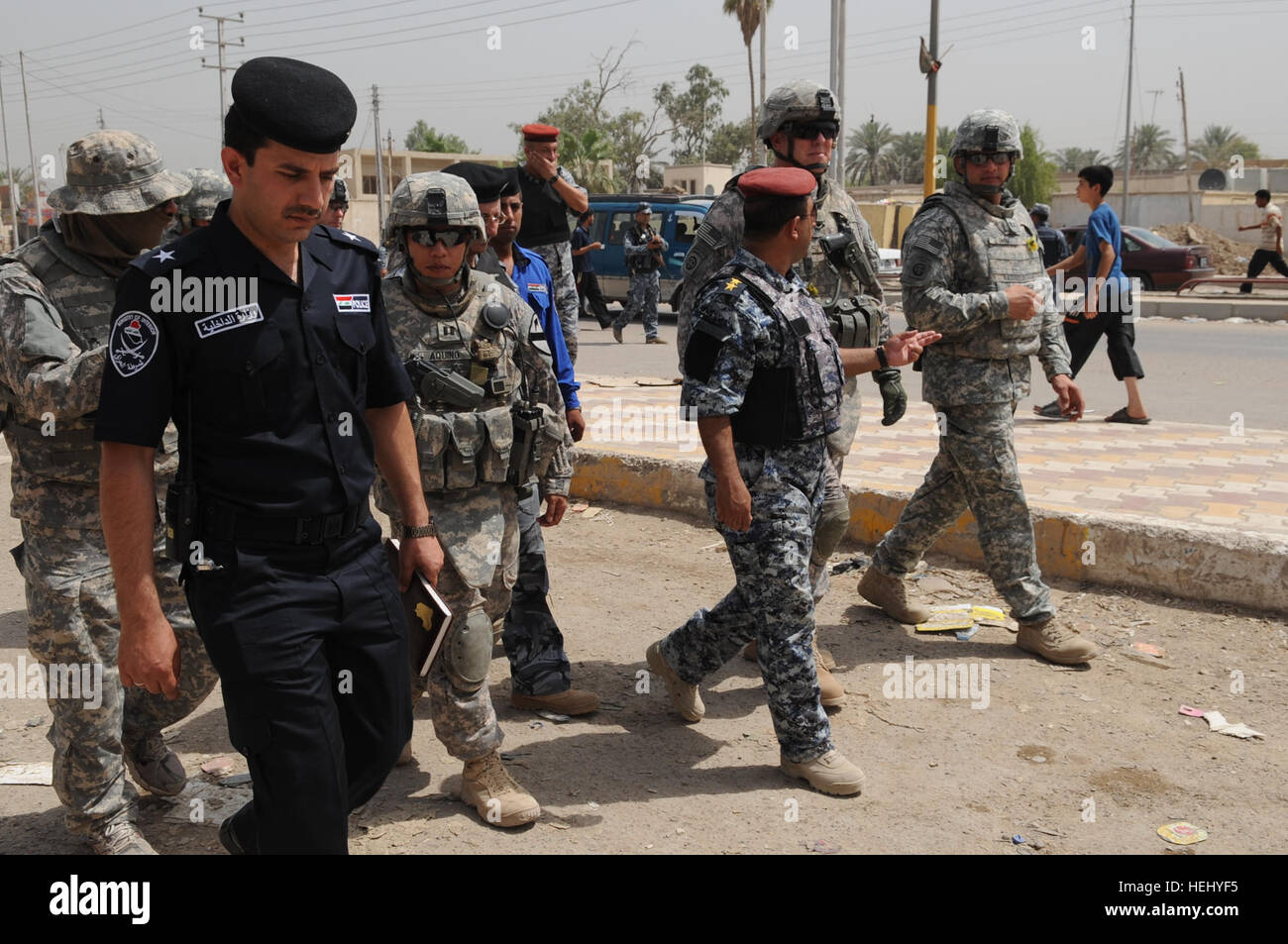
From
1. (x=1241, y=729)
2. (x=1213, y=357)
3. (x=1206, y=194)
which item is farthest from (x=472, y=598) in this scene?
(x=1206, y=194)

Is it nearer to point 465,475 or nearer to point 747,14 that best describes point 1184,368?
point 465,475

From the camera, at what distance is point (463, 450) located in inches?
129

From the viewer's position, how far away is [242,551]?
228 centimetres

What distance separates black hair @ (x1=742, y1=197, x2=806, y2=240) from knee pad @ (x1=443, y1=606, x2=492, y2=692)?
1401mm

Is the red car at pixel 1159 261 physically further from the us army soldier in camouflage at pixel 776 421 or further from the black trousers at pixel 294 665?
the black trousers at pixel 294 665

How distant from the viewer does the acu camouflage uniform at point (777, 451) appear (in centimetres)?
344

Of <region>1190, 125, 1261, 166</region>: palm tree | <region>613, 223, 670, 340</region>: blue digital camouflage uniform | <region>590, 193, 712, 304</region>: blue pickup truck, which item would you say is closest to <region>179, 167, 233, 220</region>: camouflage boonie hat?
<region>613, 223, 670, 340</region>: blue digital camouflage uniform

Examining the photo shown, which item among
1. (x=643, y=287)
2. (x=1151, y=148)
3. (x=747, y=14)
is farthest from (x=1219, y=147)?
(x=643, y=287)

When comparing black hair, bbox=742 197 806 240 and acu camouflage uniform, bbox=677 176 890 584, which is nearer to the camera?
black hair, bbox=742 197 806 240

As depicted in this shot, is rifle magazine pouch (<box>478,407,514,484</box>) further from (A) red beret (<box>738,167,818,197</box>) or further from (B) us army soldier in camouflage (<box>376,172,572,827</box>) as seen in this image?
(A) red beret (<box>738,167,818,197</box>)

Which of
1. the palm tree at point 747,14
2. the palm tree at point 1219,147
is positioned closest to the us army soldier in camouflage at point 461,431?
the palm tree at point 747,14

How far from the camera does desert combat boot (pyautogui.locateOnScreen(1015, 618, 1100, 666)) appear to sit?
445cm
